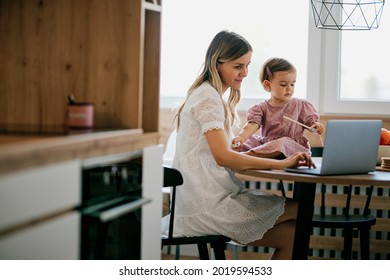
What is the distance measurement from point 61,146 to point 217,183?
3.73ft

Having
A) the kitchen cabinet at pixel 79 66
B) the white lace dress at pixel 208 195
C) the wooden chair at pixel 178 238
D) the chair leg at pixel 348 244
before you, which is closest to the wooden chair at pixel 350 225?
the chair leg at pixel 348 244

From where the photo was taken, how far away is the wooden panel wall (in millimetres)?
2012

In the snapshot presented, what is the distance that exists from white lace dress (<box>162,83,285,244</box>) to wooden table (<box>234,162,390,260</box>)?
0.16 meters

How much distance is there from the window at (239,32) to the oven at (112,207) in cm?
179

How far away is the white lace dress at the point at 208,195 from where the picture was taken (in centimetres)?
239

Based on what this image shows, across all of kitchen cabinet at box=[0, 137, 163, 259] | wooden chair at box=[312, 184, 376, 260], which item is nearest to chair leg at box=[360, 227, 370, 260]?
wooden chair at box=[312, 184, 376, 260]

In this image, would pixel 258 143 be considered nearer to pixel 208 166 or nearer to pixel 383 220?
pixel 208 166

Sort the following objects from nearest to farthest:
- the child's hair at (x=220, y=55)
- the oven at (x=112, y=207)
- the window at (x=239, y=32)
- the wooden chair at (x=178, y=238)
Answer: the oven at (x=112, y=207), the wooden chair at (x=178, y=238), the child's hair at (x=220, y=55), the window at (x=239, y=32)

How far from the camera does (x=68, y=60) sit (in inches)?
81.0

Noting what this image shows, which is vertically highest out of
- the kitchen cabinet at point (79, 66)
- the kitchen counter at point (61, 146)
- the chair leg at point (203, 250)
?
the kitchen cabinet at point (79, 66)

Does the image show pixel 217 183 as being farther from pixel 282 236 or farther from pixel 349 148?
pixel 349 148

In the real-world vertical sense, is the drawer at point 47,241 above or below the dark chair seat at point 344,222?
above

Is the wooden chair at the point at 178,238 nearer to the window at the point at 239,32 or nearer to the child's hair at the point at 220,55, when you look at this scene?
the child's hair at the point at 220,55
